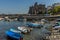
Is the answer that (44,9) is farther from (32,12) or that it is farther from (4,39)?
(4,39)

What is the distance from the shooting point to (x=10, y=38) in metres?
30.8

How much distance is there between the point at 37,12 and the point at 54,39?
345 ft

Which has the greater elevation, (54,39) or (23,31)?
(54,39)

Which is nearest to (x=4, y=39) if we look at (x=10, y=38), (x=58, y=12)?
(x=10, y=38)

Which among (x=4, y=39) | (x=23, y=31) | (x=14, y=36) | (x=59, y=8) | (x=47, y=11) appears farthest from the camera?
(x=47, y=11)

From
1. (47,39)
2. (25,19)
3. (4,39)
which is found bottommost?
(25,19)

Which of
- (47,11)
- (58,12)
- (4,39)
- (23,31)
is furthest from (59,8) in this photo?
(4,39)

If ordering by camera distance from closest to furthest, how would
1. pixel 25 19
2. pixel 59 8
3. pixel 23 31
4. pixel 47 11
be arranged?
pixel 23 31 < pixel 25 19 < pixel 59 8 < pixel 47 11

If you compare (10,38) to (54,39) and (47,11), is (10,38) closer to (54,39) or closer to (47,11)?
(54,39)

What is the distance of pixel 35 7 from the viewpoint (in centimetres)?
12825

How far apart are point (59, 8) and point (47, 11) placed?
14037mm

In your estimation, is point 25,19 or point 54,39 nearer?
point 54,39

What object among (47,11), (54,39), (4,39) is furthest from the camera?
(47,11)

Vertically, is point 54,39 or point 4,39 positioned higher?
point 54,39
